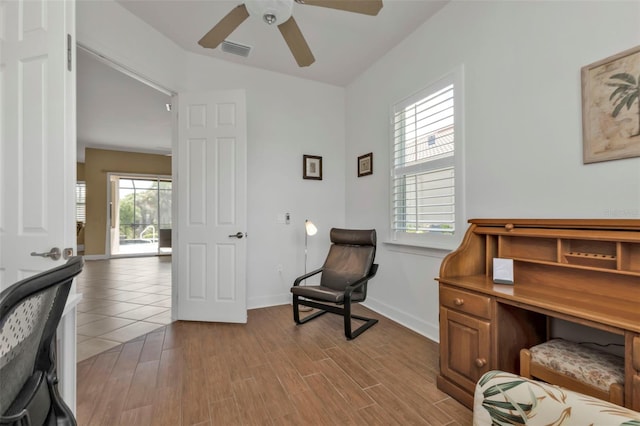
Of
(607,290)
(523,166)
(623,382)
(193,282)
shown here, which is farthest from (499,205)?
(193,282)

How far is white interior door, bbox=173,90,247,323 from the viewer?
10.00 feet

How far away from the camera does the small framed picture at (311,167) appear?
3.83 metres

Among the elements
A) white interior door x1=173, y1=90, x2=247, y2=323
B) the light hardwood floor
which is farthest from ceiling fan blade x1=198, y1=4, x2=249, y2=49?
the light hardwood floor

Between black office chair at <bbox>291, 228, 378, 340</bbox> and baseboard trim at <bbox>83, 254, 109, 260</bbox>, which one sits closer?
black office chair at <bbox>291, 228, 378, 340</bbox>

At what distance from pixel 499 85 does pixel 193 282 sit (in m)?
3.28

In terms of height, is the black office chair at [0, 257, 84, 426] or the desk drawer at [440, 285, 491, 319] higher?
the black office chair at [0, 257, 84, 426]

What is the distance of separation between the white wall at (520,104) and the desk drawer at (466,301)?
712 mm

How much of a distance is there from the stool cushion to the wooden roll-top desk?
0.41ft

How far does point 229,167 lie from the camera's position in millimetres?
3076

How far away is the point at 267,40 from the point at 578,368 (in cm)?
348

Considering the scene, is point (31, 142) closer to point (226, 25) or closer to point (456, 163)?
point (226, 25)

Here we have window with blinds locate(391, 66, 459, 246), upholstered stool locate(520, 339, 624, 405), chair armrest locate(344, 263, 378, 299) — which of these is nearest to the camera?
upholstered stool locate(520, 339, 624, 405)

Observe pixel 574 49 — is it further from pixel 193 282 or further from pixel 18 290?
pixel 193 282

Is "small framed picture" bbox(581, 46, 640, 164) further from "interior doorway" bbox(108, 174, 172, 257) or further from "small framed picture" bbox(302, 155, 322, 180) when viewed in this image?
"interior doorway" bbox(108, 174, 172, 257)
